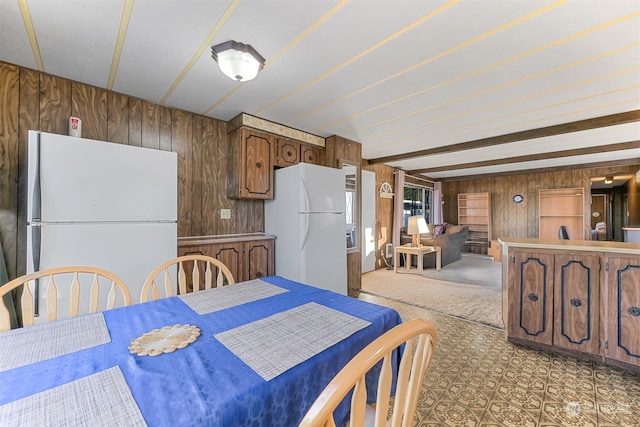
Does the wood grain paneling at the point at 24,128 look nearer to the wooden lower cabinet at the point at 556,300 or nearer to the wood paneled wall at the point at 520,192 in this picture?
the wooden lower cabinet at the point at 556,300

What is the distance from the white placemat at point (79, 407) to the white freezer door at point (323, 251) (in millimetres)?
2315

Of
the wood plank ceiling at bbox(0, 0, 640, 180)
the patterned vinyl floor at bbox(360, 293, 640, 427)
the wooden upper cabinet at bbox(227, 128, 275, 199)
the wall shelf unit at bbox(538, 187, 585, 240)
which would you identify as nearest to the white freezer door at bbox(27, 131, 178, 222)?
the wood plank ceiling at bbox(0, 0, 640, 180)

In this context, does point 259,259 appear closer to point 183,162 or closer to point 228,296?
point 183,162

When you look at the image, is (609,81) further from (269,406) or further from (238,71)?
(269,406)

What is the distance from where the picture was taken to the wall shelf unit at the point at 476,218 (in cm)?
769

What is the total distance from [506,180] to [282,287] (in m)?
8.32

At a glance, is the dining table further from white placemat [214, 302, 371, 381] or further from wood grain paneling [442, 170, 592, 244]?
wood grain paneling [442, 170, 592, 244]

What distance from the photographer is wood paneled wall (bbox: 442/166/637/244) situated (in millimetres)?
6469

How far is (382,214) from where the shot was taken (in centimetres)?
580

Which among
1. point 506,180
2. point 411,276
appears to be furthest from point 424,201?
point 411,276

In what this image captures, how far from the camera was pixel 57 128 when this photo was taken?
2182 mm

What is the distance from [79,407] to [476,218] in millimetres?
9104

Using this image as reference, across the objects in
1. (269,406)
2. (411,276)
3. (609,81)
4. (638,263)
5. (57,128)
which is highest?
(609,81)

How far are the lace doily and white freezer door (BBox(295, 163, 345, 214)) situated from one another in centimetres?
209
